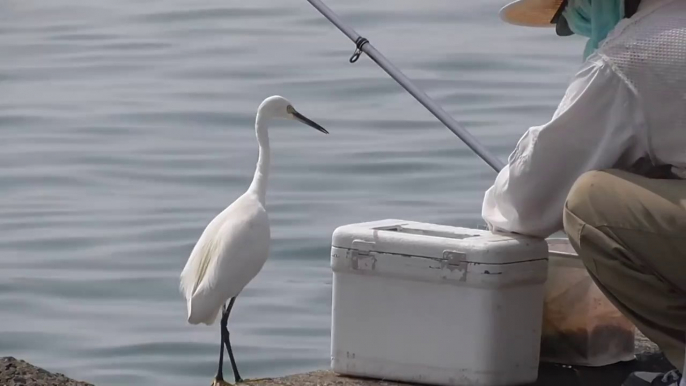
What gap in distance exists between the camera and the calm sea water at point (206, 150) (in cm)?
853

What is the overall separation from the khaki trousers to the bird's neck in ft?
5.87

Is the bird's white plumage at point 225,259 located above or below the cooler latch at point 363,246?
below

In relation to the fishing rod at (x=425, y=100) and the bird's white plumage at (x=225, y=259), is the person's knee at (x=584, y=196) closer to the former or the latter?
the fishing rod at (x=425, y=100)

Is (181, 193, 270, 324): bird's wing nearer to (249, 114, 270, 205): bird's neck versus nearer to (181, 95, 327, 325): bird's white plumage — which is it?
(181, 95, 327, 325): bird's white plumage

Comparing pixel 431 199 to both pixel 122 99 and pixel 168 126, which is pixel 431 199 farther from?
pixel 122 99

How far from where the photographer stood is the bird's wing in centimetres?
472

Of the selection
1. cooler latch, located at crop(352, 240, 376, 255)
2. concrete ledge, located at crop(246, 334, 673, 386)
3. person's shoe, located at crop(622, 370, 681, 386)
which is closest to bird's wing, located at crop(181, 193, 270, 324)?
concrete ledge, located at crop(246, 334, 673, 386)

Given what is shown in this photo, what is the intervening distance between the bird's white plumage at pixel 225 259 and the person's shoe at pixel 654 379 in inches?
56.3

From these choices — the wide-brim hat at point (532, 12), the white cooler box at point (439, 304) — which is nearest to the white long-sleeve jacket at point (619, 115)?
the white cooler box at point (439, 304)

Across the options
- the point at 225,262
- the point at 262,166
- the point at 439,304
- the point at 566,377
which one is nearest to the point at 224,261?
the point at 225,262

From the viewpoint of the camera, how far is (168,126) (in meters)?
14.1

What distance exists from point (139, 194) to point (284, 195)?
1.19 m

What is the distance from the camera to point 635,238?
3367mm

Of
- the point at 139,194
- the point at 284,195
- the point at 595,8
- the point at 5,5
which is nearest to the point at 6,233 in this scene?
the point at 139,194
